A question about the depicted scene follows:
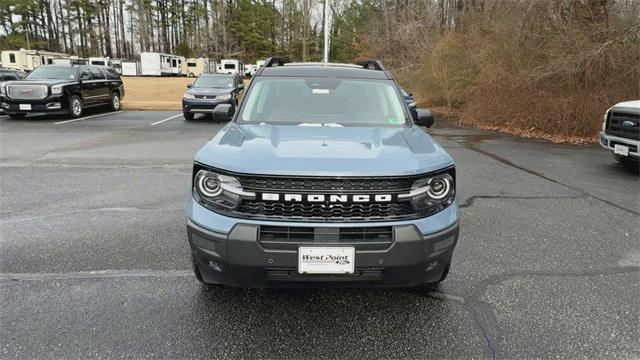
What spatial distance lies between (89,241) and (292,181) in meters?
2.76

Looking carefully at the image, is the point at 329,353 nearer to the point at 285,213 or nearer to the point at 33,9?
the point at 285,213

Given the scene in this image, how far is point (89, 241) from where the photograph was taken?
4.24 m

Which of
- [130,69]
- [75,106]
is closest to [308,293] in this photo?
[75,106]

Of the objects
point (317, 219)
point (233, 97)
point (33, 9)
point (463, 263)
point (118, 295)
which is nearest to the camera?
point (317, 219)

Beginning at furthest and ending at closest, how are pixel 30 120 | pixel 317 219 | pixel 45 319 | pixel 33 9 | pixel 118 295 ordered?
1. pixel 33 9
2. pixel 30 120
3. pixel 118 295
4. pixel 45 319
5. pixel 317 219

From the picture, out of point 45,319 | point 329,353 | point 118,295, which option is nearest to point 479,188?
point 329,353

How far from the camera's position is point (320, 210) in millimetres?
2568

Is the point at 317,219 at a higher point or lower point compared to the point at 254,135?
lower

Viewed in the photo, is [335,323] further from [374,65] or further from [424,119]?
[374,65]

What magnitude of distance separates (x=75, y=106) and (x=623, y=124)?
15.8 metres

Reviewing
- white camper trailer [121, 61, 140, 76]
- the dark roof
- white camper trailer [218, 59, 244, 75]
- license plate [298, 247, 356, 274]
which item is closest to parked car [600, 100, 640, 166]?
the dark roof

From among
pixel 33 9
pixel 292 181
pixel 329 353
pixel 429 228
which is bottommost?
pixel 329 353

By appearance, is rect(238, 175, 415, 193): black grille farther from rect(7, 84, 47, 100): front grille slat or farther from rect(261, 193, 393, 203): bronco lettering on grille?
rect(7, 84, 47, 100): front grille slat

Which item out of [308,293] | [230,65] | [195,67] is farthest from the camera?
[195,67]
